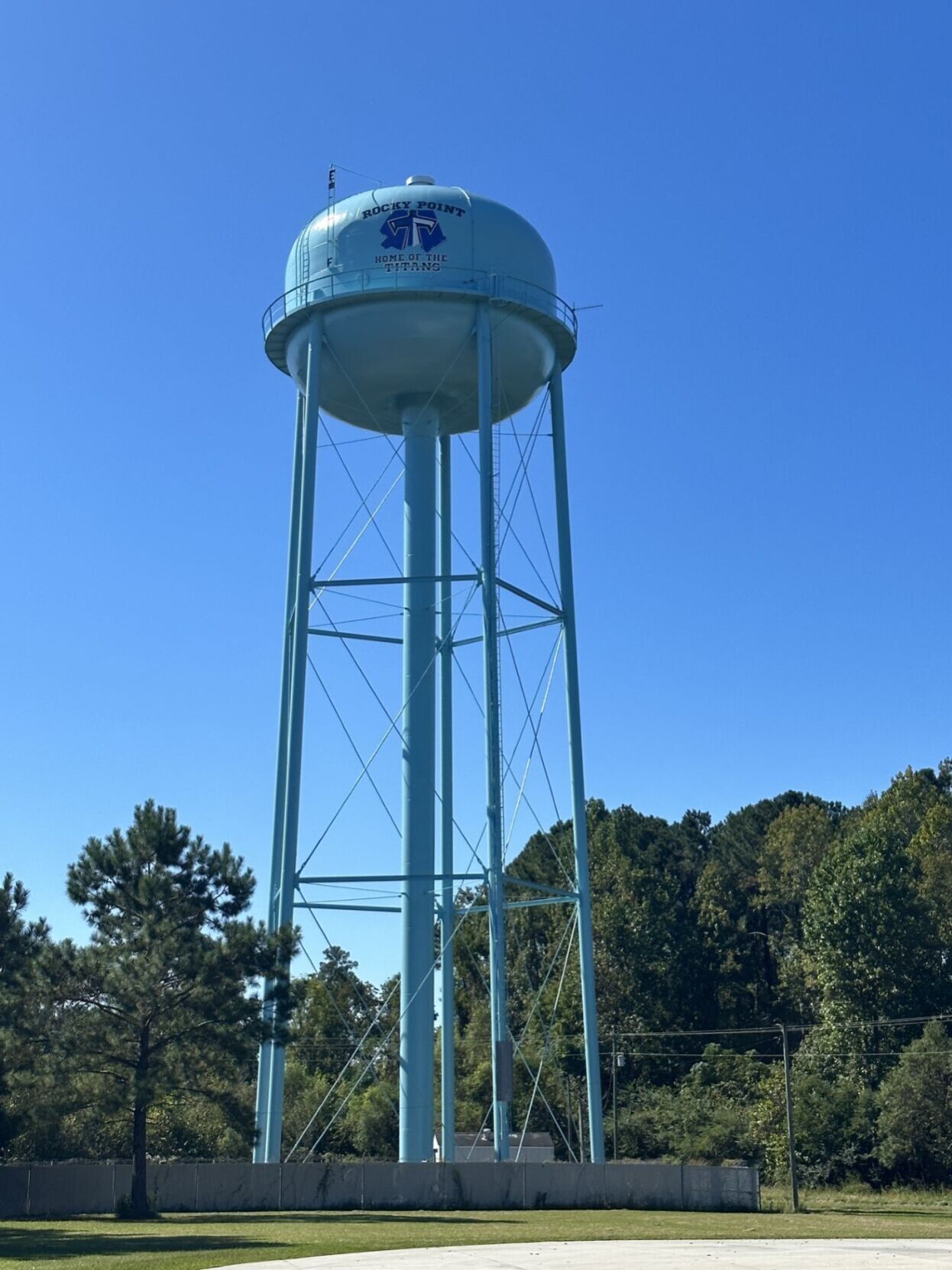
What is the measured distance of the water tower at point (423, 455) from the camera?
102 ft

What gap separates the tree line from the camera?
28516 mm

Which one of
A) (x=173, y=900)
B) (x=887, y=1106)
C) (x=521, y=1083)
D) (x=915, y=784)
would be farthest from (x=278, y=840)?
(x=915, y=784)

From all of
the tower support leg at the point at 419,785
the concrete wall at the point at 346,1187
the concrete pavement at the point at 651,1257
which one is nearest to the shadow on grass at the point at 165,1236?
the concrete wall at the point at 346,1187

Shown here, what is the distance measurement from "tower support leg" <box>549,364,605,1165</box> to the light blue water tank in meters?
2.12

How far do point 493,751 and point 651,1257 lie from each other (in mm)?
12437

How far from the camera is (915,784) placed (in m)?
74.6

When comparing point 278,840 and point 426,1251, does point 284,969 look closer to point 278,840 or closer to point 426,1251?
point 278,840

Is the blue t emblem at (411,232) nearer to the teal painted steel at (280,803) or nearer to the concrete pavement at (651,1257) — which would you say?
the teal painted steel at (280,803)

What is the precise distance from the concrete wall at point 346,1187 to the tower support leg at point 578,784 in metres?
0.97

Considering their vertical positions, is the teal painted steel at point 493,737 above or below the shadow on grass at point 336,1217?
above

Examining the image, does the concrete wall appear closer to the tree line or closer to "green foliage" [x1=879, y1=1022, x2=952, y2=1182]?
the tree line

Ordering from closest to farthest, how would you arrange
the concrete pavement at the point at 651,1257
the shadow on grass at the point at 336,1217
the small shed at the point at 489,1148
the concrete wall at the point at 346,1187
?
the concrete pavement at the point at 651,1257 → the shadow on grass at the point at 336,1217 → the concrete wall at the point at 346,1187 → the small shed at the point at 489,1148

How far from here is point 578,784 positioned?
33.0 meters

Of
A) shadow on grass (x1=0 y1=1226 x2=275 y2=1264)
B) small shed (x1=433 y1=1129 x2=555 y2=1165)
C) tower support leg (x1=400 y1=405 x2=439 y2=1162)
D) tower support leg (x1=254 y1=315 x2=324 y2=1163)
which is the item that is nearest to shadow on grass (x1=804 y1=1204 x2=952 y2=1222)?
small shed (x1=433 y1=1129 x2=555 y2=1165)
